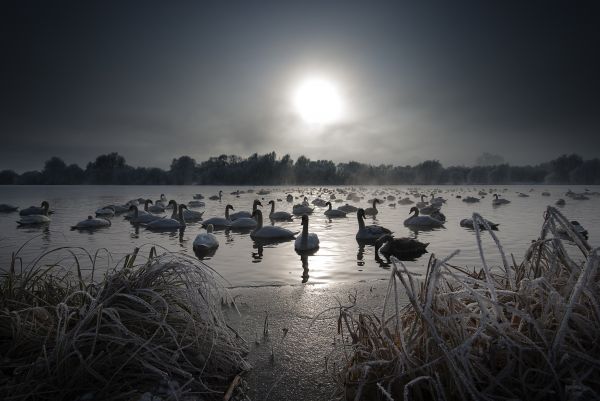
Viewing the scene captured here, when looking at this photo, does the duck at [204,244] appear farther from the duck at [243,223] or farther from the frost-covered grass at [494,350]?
the frost-covered grass at [494,350]

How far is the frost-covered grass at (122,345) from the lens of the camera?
7.42 feet

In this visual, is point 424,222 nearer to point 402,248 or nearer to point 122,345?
point 402,248

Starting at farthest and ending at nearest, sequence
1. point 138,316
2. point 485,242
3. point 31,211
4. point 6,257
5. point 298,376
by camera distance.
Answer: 1. point 31,211
2. point 485,242
3. point 6,257
4. point 298,376
5. point 138,316

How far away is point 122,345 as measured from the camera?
241 cm

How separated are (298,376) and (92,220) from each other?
16.0 meters

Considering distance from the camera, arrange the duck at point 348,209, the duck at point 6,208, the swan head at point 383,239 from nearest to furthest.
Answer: the swan head at point 383,239
the duck at point 6,208
the duck at point 348,209

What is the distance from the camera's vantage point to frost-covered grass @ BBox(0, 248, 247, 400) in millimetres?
2262

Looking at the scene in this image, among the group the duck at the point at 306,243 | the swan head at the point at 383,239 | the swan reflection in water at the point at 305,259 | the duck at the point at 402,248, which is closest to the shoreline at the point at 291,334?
the swan reflection in water at the point at 305,259

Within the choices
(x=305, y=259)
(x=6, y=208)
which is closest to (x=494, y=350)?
(x=305, y=259)

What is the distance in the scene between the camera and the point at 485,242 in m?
11.1

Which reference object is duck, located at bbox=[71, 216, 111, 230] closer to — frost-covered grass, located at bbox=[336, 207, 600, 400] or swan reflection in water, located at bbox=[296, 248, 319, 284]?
swan reflection in water, located at bbox=[296, 248, 319, 284]

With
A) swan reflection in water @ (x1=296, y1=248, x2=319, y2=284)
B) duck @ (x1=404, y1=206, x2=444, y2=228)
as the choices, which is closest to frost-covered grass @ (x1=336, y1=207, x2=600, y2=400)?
swan reflection in water @ (x1=296, y1=248, x2=319, y2=284)

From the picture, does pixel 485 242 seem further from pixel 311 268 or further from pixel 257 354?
pixel 257 354

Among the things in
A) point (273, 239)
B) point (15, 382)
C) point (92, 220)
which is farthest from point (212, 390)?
point (92, 220)
